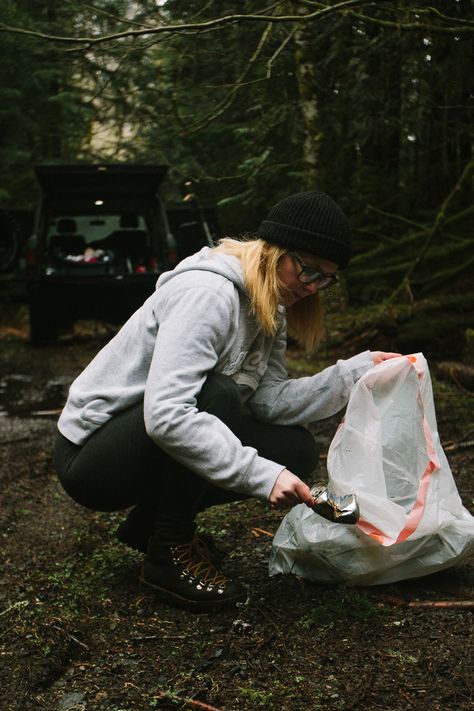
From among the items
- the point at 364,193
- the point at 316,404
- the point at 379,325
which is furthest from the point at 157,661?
the point at 364,193

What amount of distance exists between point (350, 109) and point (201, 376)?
446 centimetres

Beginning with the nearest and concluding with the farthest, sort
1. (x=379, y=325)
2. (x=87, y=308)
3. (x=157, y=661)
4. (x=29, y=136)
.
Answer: (x=157, y=661)
(x=379, y=325)
(x=87, y=308)
(x=29, y=136)

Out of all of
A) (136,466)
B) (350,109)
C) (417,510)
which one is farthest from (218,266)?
(350,109)

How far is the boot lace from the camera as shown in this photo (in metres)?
2.46

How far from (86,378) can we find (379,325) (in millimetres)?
4109

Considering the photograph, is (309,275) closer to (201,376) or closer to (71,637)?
(201,376)

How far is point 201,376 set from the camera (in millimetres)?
2205

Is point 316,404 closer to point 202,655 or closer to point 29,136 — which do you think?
point 202,655

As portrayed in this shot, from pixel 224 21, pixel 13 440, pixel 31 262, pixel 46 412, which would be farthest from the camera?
pixel 31 262

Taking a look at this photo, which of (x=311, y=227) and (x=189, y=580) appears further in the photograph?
(x=189, y=580)

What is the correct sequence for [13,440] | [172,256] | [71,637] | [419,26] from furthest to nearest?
1. [172,256]
2. [13,440]
3. [419,26]
4. [71,637]

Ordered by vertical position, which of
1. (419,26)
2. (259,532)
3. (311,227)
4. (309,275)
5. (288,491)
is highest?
(419,26)

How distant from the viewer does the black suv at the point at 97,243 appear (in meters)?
9.15

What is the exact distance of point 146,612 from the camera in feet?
7.96
